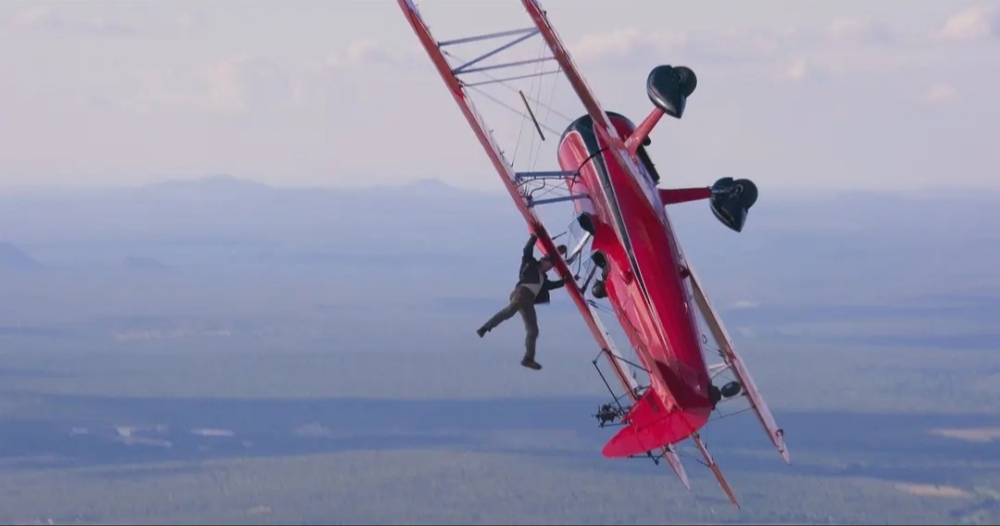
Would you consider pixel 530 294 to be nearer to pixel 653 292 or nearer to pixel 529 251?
pixel 529 251

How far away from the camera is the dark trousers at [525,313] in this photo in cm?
2642

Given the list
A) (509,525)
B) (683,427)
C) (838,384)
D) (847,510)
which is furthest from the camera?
(838,384)

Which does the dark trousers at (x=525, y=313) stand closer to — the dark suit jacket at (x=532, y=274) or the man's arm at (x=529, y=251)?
the dark suit jacket at (x=532, y=274)

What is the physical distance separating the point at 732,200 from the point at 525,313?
3914 millimetres

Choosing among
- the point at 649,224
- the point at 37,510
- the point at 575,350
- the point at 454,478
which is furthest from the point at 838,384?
the point at 649,224

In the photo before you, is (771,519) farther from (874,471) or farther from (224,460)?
(224,460)

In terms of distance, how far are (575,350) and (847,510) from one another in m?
72.2

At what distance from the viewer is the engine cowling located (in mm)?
27016

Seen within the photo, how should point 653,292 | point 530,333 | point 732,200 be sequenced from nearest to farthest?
point 653,292 → point 530,333 → point 732,200

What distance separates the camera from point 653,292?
86.3ft

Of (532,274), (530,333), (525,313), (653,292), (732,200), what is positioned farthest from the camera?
(732,200)

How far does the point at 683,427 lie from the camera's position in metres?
25.8

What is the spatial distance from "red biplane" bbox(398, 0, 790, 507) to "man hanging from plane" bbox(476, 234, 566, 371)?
48cm

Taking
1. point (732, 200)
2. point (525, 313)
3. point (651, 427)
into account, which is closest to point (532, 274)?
point (525, 313)
